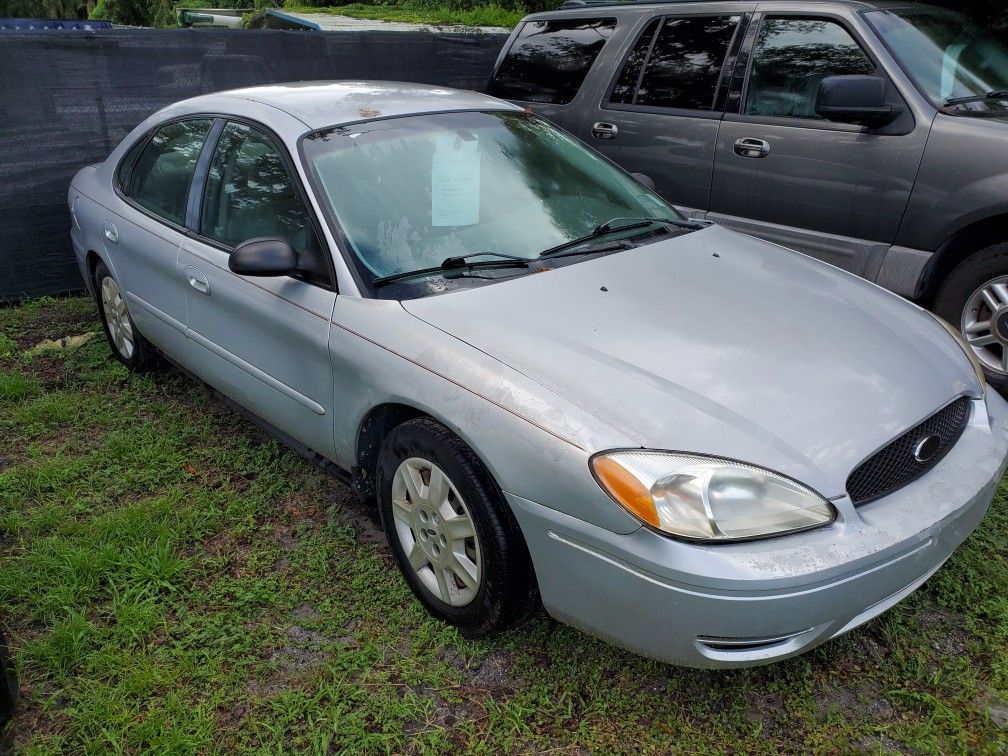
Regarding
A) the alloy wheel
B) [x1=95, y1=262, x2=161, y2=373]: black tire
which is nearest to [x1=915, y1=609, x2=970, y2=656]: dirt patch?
[x1=95, y1=262, x2=161, y2=373]: black tire

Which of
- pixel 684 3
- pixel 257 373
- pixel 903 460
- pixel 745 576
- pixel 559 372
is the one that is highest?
pixel 684 3

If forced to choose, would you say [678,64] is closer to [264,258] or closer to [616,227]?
[616,227]

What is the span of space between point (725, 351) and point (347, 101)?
192 centimetres

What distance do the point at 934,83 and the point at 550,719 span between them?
12.1 feet

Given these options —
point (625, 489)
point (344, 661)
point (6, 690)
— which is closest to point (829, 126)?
point (625, 489)

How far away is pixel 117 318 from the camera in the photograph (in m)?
4.53

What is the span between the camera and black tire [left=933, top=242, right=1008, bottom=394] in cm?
390

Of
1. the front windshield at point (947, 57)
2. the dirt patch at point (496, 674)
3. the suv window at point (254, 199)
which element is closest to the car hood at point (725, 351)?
the suv window at point (254, 199)

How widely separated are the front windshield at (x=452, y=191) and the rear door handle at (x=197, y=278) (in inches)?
29.0

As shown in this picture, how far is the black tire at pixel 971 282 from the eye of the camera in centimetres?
390

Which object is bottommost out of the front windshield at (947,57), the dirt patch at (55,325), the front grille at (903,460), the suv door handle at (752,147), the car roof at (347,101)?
the dirt patch at (55,325)

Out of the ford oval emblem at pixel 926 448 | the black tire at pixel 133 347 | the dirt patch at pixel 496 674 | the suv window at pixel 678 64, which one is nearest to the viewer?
the ford oval emblem at pixel 926 448

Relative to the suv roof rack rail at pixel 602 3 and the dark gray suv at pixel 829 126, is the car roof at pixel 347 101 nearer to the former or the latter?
the dark gray suv at pixel 829 126

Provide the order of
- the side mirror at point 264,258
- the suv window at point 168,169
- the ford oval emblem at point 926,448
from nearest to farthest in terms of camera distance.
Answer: the ford oval emblem at point 926,448, the side mirror at point 264,258, the suv window at point 168,169
